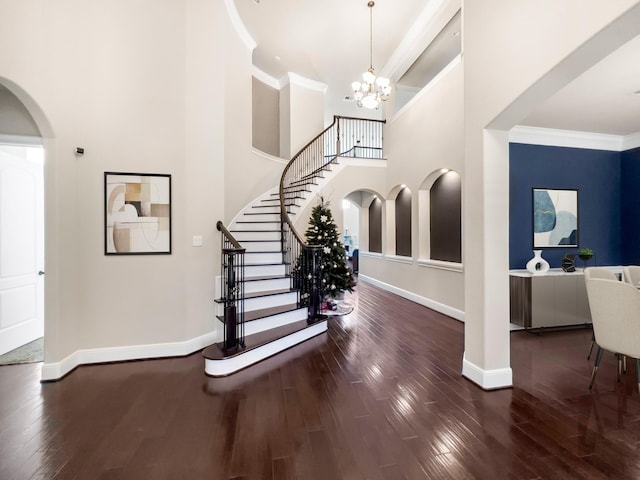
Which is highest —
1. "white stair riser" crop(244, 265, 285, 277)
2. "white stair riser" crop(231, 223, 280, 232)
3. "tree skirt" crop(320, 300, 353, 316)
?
"white stair riser" crop(231, 223, 280, 232)

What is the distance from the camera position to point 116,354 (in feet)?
10.9

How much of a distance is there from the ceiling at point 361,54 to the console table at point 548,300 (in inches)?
96.0

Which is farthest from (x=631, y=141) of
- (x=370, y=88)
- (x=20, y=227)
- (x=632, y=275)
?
(x=20, y=227)

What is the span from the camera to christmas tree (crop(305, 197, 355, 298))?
215 inches

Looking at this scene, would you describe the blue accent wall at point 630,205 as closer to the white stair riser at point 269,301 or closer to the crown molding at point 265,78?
the white stair riser at point 269,301

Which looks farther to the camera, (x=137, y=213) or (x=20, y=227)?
(x=20, y=227)

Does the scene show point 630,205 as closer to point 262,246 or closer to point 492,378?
point 492,378

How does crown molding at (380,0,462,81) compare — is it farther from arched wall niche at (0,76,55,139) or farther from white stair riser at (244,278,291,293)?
arched wall niche at (0,76,55,139)

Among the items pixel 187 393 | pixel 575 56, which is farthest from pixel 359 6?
pixel 187 393

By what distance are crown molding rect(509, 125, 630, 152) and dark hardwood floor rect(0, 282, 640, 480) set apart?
347 cm

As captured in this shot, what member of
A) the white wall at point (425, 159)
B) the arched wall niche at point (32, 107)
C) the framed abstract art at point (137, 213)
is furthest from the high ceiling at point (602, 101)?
the arched wall niche at point (32, 107)

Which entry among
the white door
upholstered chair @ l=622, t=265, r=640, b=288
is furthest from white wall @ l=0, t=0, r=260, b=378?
upholstered chair @ l=622, t=265, r=640, b=288

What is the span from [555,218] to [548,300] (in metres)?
1.61

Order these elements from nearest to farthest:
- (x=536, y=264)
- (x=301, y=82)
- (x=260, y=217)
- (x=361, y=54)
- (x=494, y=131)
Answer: (x=494, y=131) → (x=536, y=264) → (x=260, y=217) → (x=361, y=54) → (x=301, y=82)
